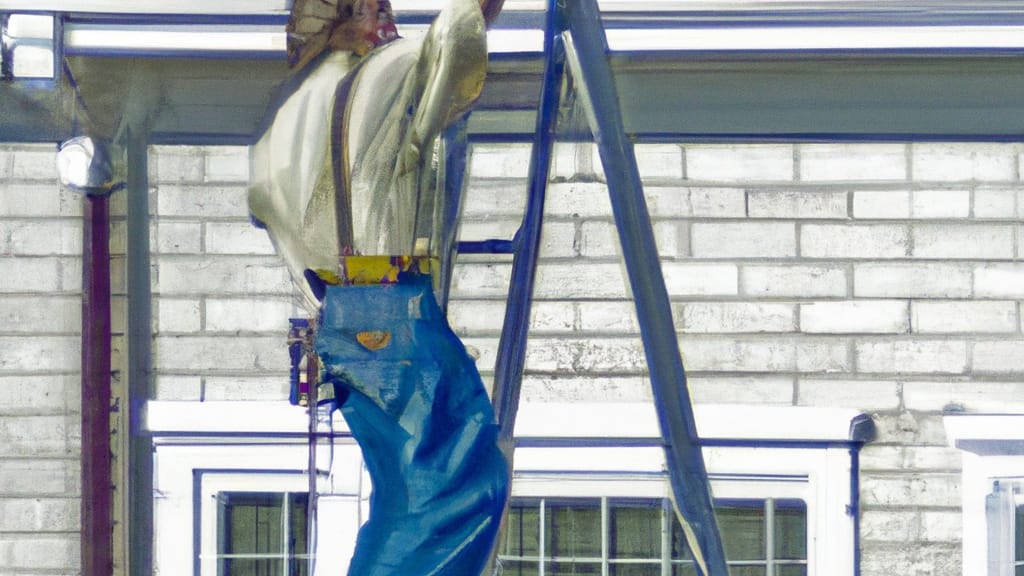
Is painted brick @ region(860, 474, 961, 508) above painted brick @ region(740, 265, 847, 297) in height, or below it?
below

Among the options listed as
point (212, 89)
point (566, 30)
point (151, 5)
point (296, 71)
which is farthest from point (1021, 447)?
point (151, 5)

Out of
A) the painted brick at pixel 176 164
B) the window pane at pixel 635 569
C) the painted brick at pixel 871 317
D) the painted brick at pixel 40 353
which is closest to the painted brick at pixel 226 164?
the painted brick at pixel 176 164

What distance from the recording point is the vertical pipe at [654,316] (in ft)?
5.23

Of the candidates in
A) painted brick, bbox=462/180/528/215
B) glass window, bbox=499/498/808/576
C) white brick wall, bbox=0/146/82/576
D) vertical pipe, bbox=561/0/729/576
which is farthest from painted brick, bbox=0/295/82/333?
vertical pipe, bbox=561/0/729/576

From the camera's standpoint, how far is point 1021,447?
160 centimetres

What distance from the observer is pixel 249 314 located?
157cm

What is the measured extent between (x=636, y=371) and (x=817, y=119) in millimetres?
452

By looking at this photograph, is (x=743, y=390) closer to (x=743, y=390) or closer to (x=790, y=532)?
(x=743, y=390)

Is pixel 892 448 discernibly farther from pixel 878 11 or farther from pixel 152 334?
pixel 152 334

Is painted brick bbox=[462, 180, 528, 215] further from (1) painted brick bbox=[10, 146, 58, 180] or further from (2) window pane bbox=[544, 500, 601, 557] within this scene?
(1) painted brick bbox=[10, 146, 58, 180]

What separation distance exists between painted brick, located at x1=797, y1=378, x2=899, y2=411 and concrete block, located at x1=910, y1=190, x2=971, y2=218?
25 centimetres

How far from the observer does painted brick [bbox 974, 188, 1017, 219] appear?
1610 millimetres

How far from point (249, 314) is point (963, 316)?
1.04 meters

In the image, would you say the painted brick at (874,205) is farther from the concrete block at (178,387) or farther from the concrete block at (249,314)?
the concrete block at (178,387)
